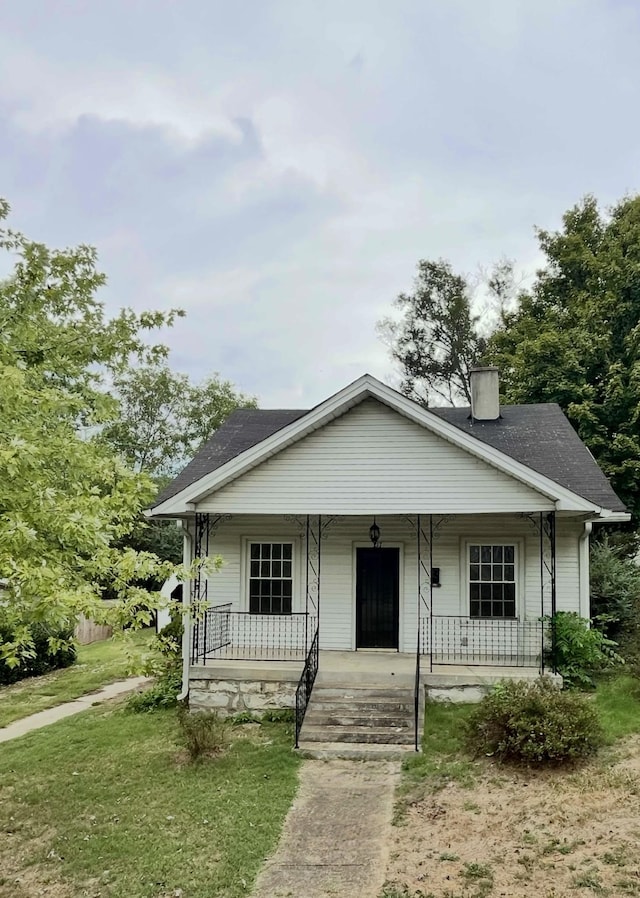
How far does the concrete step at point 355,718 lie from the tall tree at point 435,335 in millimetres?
26565

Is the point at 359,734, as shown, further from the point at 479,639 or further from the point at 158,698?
the point at 158,698

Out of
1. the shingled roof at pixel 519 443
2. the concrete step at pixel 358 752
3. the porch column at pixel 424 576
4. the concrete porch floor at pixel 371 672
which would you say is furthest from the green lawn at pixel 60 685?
the porch column at pixel 424 576

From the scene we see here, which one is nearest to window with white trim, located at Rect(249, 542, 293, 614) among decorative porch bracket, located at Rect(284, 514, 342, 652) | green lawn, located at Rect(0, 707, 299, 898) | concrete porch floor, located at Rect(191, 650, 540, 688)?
decorative porch bracket, located at Rect(284, 514, 342, 652)

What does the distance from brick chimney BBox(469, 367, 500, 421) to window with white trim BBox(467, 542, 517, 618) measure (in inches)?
170

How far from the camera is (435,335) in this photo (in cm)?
3666

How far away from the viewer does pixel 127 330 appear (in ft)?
31.7

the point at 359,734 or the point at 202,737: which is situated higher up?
the point at 202,737

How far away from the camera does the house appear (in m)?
11.8

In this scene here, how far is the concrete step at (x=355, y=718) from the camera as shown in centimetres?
1026

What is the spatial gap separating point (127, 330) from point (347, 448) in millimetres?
4900

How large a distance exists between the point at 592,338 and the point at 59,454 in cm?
1997

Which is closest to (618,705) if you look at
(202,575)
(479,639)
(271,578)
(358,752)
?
(479,639)

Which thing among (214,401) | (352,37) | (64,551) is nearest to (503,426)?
(352,37)

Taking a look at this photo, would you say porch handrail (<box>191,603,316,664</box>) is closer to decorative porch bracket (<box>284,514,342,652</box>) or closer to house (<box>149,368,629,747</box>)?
house (<box>149,368,629,747</box>)
